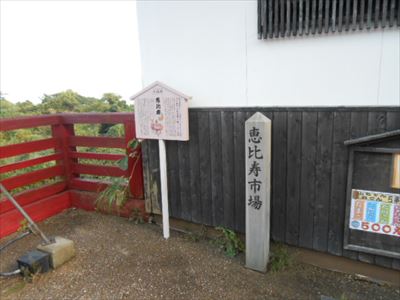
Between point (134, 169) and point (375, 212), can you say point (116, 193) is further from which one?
point (375, 212)

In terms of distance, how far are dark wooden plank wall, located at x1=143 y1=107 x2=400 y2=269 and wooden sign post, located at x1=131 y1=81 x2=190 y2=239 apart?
20 centimetres

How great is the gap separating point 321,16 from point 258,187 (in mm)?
1803

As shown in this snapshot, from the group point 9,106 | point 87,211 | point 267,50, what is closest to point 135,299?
point 87,211

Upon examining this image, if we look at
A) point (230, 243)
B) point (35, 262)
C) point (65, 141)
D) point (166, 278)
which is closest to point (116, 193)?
point (65, 141)

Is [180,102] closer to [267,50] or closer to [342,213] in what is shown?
[267,50]

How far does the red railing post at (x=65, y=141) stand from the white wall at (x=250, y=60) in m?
1.88

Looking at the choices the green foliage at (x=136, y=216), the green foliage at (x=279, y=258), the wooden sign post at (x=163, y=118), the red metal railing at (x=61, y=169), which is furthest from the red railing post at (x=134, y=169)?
the green foliage at (x=279, y=258)

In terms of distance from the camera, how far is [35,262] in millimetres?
3117

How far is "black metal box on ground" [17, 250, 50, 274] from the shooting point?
3105 mm

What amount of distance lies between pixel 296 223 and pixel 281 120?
1.19 meters

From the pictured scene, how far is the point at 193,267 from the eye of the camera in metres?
3.32

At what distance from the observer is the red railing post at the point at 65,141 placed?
16.0ft

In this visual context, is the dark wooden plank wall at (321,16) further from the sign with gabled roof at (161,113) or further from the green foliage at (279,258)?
the green foliage at (279,258)

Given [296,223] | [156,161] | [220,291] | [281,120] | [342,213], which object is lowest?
[220,291]
